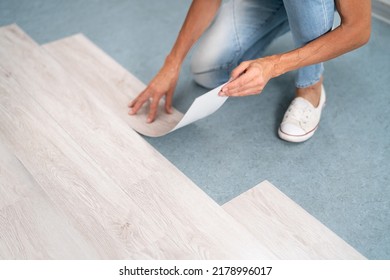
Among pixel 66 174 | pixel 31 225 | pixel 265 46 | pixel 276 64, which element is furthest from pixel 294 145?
pixel 31 225

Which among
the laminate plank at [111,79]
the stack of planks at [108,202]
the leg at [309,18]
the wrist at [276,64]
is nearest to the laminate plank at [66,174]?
the stack of planks at [108,202]

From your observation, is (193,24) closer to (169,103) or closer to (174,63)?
(174,63)

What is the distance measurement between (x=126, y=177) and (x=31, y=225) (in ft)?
0.94

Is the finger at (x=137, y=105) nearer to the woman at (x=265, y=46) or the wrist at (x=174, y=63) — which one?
the woman at (x=265, y=46)

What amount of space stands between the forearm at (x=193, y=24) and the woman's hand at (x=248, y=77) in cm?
35

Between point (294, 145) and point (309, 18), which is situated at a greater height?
point (309, 18)

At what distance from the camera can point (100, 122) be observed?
4.97ft

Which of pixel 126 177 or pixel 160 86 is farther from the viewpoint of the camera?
pixel 160 86

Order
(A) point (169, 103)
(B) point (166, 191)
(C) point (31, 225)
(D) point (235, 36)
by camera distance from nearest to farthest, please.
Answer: (C) point (31, 225), (B) point (166, 191), (A) point (169, 103), (D) point (235, 36)

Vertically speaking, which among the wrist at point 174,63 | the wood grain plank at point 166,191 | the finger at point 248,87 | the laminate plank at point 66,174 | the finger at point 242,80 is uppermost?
the finger at point 242,80

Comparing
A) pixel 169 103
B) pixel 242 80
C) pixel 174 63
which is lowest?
pixel 169 103

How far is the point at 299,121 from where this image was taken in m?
1.50

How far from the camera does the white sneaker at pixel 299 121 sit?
4.88ft

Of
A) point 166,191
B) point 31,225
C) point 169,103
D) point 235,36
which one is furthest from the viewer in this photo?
point 235,36
